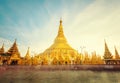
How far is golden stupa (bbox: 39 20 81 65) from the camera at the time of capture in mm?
34625

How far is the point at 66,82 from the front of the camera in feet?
50.3

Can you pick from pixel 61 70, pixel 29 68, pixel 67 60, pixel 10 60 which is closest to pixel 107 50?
pixel 67 60

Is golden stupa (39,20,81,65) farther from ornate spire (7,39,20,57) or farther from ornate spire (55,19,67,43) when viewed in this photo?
ornate spire (7,39,20,57)

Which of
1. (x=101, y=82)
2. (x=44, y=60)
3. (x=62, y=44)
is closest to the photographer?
(x=101, y=82)

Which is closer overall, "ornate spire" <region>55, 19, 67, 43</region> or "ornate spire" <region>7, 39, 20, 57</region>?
"ornate spire" <region>7, 39, 20, 57</region>

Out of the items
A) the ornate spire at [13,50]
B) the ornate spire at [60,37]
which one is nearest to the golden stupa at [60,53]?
the ornate spire at [60,37]

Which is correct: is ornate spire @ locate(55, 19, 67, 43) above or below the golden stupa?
above

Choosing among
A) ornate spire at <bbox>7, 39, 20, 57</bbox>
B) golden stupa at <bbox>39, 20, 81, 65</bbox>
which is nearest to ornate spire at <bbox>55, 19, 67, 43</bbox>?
golden stupa at <bbox>39, 20, 81, 65</bbox>

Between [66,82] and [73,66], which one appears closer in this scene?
[66,82]

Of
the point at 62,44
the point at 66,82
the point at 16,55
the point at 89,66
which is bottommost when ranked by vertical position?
the point at 66,82

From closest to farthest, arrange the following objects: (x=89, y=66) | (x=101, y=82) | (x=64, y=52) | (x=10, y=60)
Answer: (x=101, y=82) → (x=89, y=66) → (x=10, y=60) → (x=64, y=52)

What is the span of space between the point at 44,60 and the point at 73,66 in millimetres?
12101

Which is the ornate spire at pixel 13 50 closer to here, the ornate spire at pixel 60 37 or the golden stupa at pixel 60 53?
the golden stupa at pixel 60 53

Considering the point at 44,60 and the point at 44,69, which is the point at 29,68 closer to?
the point at 44,69
